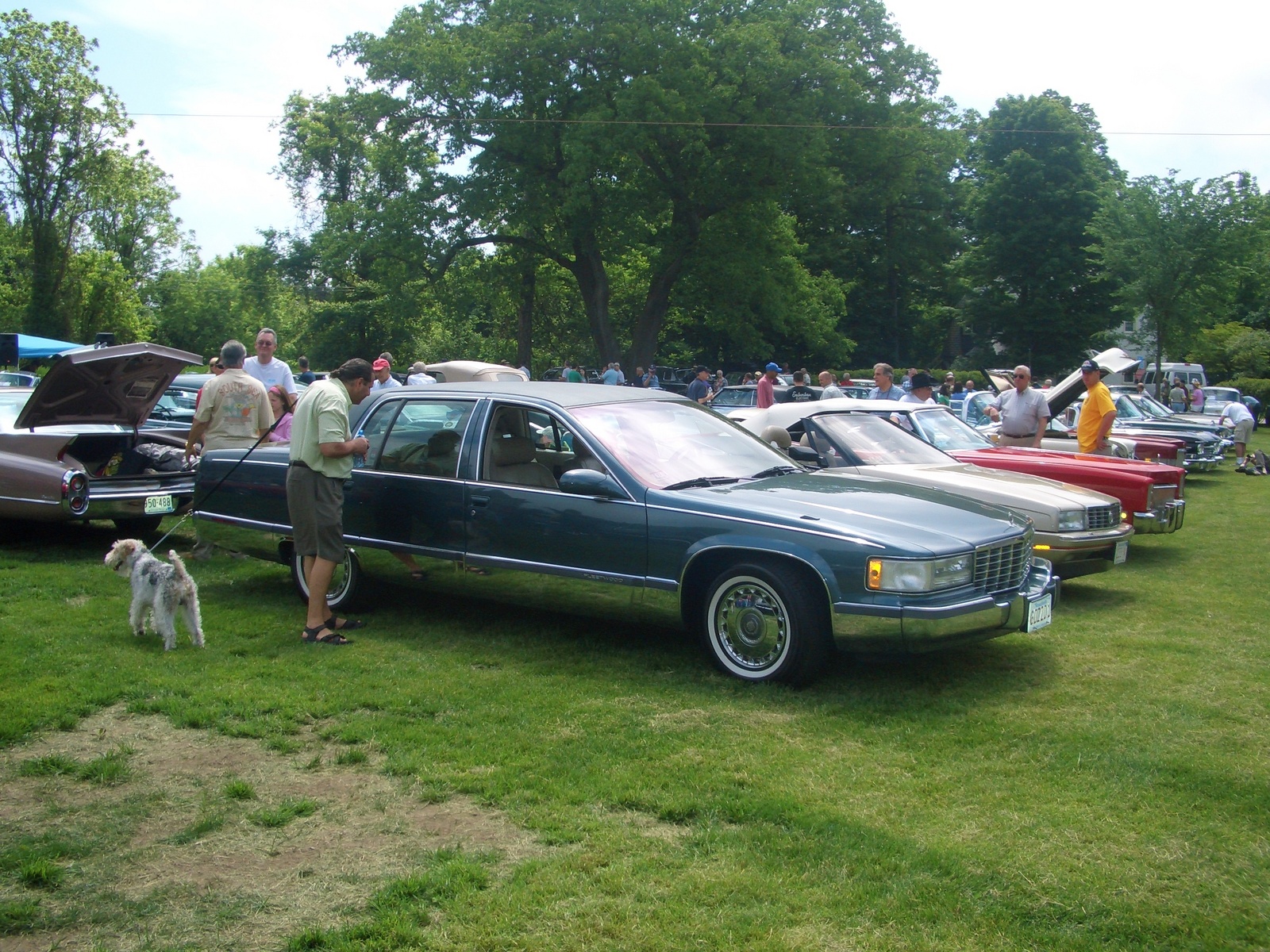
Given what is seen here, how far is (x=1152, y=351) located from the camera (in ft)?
157

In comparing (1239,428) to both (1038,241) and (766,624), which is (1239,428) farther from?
(1038,241)

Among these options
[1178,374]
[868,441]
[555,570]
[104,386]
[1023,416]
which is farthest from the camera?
[1178,374]

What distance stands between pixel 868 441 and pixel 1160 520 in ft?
9.52

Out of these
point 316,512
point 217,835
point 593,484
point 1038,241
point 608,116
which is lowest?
point 217,835

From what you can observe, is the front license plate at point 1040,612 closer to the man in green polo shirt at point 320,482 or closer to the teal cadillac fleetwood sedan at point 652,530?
the teal cadillac fleetwood sedan at point 652,530

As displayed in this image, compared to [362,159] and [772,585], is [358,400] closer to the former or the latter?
[772,585]

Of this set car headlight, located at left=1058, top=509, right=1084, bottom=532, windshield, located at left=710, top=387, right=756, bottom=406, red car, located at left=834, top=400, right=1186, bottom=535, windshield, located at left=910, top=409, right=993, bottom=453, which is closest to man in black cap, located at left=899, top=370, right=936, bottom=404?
windshield, located at left=910, top=409, right=993, bottom=453

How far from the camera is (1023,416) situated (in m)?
Result: 11.8

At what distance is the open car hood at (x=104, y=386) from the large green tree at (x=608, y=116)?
22.7m

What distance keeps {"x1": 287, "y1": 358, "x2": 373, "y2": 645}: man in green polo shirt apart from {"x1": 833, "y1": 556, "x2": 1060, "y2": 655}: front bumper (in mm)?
3044

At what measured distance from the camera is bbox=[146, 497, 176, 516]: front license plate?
30.6 feet

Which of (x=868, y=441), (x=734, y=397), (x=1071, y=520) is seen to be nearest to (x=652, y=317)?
(x=734, y=397)

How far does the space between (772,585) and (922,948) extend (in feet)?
8.83

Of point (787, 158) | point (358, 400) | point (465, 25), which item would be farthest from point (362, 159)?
point (358, 400)
